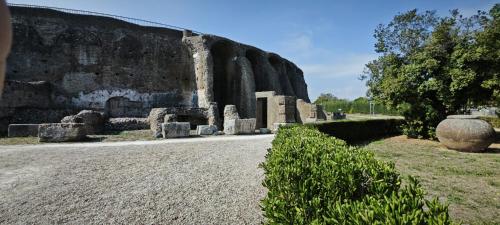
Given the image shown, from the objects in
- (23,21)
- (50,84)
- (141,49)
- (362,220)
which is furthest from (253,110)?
(362,220)

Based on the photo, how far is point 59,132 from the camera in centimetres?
1032

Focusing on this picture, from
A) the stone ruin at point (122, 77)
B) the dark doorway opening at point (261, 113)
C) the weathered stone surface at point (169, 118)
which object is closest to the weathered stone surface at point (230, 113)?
the stone ruin at point (122, 77)

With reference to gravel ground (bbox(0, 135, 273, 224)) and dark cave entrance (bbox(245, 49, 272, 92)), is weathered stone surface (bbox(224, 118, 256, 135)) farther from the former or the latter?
dark cave entrance (bbox(245, 49, 272, 92))

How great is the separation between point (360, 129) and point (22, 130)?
14496 millimetres

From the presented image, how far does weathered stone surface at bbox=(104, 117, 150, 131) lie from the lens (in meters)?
14.8

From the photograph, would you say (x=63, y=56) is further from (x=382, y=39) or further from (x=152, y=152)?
(x=382, y=39)

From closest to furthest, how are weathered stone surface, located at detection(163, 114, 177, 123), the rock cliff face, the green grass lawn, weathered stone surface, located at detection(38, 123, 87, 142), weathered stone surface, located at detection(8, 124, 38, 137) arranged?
the green grass lawn, weathered stone surface, located at detection(38, 123, 87, 142), weathered stone surface, located at detection(8, 124, 38, 137), weathered stone surface, located at detection(163, 114, 177, 123), the rock cliff face

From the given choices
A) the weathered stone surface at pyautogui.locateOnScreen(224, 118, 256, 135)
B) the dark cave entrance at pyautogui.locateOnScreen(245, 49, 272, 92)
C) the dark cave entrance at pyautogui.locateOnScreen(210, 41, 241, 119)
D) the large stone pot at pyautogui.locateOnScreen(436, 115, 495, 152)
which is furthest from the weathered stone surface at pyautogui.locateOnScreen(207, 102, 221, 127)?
the large stone pot at pyautogui.locateOnScreen(436, 115, 495, 152)

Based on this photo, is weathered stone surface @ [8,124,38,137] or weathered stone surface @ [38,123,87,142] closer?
weathered stone surface @ [38,123,87,142]

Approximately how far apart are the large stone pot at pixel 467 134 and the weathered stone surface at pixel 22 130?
15737 mm

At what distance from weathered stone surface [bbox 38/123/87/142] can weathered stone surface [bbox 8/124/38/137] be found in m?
2.35

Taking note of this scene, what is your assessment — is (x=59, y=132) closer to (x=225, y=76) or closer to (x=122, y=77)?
(x=122, y=77)

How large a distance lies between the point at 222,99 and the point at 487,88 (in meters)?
17.4

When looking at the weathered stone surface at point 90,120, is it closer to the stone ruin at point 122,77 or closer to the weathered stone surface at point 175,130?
the stone ruin at point 122,77
